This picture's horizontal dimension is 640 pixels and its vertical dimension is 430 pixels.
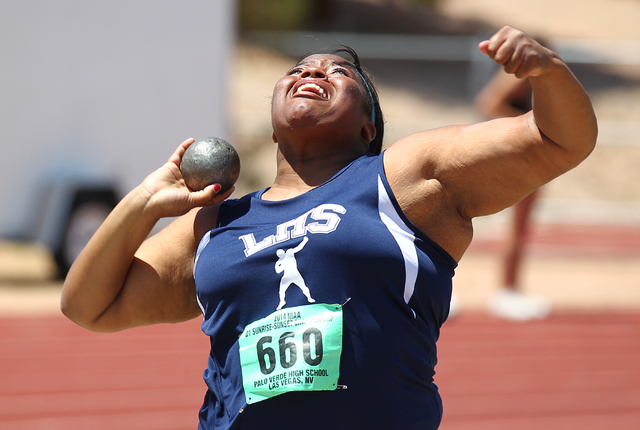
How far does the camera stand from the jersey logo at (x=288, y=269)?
5.59ft

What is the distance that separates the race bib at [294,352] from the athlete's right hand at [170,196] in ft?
1.27

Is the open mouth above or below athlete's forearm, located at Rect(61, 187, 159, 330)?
above

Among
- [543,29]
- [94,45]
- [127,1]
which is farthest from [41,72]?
[543,29]

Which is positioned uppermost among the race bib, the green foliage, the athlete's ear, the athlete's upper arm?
the athlete's upper arm

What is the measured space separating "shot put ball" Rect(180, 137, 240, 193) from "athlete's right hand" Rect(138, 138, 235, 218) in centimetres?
2

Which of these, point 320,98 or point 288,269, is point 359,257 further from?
point 320,98

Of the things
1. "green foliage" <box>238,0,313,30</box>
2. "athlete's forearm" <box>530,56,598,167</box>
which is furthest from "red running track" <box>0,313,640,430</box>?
"green foliage" <box>238,0,313,30</box>

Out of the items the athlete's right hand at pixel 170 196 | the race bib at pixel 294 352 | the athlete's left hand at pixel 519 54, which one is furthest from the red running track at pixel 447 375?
the athlete's left hand at pixel 519 54

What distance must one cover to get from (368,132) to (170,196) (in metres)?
0.56

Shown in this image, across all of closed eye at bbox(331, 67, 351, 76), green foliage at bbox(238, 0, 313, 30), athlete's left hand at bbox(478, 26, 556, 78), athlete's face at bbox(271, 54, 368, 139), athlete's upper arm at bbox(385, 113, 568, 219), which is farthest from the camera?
green foliage at bbox(238, 0, 313, 30)

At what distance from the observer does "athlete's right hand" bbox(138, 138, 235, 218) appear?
193 centimetres

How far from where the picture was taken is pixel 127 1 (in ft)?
24.8

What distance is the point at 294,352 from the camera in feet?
5.55

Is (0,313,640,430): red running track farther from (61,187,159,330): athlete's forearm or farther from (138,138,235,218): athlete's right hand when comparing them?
(138,138,235,218): athlete's right hand
